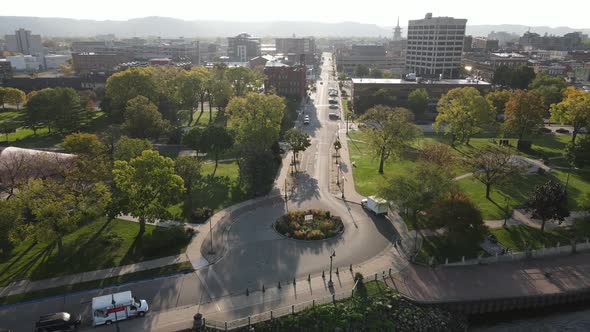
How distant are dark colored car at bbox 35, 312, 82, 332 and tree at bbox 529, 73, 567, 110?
113m

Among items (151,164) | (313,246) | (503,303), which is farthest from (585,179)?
(151,164)

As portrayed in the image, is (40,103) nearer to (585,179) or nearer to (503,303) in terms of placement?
(503,303)

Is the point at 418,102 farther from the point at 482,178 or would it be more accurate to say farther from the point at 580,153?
the point at 482,178

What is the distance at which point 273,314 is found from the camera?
115 ft

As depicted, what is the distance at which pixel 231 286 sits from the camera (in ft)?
127

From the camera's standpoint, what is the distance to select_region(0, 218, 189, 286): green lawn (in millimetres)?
40812

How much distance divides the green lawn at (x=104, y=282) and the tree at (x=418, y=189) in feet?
80.1

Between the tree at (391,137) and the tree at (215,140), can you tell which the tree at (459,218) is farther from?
the tree at (215,140)

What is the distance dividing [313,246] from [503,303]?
63.8ft

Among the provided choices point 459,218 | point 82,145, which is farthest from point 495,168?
point 82,145

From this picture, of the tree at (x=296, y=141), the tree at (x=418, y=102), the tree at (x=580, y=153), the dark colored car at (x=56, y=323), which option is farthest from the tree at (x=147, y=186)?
the tree at (x=418, y=102)

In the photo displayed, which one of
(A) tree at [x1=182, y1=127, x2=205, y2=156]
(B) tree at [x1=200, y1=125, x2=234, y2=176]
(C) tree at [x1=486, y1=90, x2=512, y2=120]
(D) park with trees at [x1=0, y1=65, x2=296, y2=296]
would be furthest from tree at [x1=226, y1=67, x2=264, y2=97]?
(C) tree at [x1=486, y1=90, x2=512, y2=120]

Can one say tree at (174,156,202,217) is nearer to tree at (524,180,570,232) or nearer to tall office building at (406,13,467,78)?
tree at (524,180,570,232)

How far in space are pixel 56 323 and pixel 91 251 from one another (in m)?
12.7
